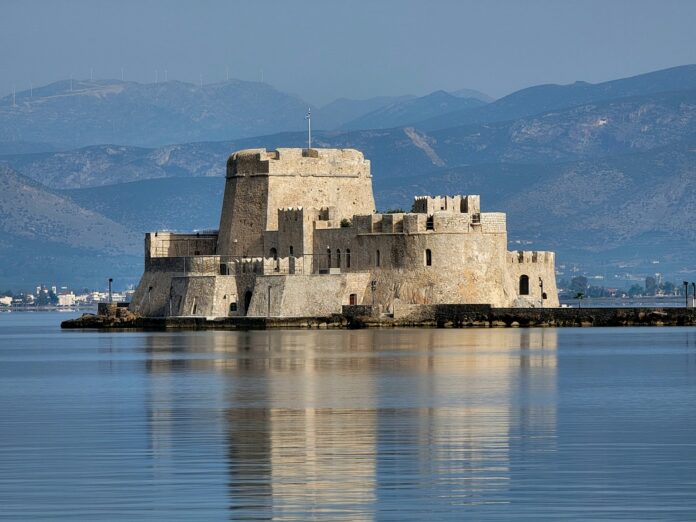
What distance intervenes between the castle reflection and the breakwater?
12.7 meters

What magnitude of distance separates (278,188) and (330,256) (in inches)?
144

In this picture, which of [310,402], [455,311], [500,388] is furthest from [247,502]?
[455,311]

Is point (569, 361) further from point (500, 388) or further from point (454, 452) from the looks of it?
point (454, 452)

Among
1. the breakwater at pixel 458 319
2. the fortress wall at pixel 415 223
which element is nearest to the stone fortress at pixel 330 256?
→ the fortress wall at pixel 415 223

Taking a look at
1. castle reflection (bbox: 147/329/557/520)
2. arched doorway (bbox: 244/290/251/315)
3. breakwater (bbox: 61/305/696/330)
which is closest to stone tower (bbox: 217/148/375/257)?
arched doorway (bbox: 244/290/251/315)

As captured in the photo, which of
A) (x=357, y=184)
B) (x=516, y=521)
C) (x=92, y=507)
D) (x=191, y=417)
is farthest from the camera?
(x=357, y=184)

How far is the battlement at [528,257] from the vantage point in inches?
2877

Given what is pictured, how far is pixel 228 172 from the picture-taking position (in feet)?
248

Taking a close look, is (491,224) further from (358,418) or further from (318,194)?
(358,418)

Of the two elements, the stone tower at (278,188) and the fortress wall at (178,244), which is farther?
the fortress wall at (178,244)

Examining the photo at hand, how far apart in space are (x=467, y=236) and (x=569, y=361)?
21.7 meters

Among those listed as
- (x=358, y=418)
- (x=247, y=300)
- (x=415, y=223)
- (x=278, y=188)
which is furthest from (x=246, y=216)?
(x=358, y=418)

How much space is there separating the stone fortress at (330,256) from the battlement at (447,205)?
0.16 ft

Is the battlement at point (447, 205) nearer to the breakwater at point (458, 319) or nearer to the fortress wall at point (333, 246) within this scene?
the fortress wall at point (333, 246)
